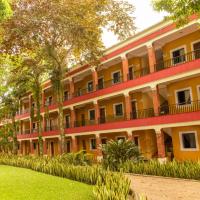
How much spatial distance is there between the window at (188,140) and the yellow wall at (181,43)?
267 inches

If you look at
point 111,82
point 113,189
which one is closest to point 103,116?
point 111,82

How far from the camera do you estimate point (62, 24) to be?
18.2 metres

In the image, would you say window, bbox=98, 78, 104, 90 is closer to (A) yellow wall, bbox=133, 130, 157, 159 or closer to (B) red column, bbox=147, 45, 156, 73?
(A) yellow wall, bbox=133, 130, 157, 159

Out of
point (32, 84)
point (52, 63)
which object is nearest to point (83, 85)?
point (32, 84)

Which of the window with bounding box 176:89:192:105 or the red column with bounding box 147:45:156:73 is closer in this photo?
the window with bounding box 176:89:192:105

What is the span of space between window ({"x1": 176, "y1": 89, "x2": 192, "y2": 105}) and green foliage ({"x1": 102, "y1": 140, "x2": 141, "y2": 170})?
20.9 feet

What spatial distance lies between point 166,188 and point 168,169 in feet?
9.99

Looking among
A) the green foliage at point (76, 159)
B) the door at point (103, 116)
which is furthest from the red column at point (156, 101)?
the door at point (103, 116)

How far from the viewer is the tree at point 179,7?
31.0ft

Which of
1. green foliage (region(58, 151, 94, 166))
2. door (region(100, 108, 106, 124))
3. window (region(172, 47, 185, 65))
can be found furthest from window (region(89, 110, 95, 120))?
window (region(172, 47, 185, 65))

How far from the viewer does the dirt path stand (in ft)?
33.1

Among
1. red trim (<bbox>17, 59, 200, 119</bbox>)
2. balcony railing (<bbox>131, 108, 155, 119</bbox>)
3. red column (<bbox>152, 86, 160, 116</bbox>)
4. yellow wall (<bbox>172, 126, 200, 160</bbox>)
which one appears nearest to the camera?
red trim (<bbox>17, 59, 200, 119</bbox>)

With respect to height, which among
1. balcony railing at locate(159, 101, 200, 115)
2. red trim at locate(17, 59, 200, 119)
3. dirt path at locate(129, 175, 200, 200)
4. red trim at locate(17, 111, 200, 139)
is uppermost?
red trim at locate(17, 59, 200, 119)

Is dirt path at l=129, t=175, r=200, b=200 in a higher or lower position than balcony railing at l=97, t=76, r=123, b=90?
lower
